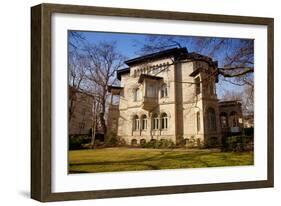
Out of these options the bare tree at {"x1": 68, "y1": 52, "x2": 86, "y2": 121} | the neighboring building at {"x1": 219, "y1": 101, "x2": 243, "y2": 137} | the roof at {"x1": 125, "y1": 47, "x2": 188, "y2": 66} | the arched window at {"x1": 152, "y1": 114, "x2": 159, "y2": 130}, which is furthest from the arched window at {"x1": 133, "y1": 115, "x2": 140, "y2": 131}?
the neighboring building at {"x1": 219, "y1": 101, "x2": 243, "y2": 137}

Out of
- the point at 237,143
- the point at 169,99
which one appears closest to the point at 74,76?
the point at 169,99

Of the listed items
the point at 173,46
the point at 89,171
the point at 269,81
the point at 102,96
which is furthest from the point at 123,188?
the point at 269,81

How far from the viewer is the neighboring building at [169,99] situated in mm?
4863

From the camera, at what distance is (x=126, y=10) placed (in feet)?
15.5

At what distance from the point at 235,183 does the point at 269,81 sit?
696mm

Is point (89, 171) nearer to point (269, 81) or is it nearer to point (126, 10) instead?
point (126, 10)

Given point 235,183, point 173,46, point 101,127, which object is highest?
point 173,46

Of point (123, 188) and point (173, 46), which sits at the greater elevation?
point (173, 46)

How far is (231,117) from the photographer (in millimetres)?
5176

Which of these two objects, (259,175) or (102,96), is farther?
(259,175)

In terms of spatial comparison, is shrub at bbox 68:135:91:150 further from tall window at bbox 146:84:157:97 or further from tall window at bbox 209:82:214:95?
tall window at bbox 209:82:214:95

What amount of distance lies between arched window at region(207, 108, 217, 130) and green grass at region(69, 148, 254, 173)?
155 mm

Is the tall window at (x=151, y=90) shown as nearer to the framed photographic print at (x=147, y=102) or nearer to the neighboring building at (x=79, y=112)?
the framed photographic print at (x=147, y=102)

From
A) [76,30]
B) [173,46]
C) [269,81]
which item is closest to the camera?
[76,30]
